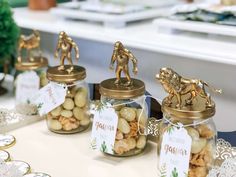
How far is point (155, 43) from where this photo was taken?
981mm

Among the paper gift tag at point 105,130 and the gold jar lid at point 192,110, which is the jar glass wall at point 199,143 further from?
the paper gift tag at point 105,130

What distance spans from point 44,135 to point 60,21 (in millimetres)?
389

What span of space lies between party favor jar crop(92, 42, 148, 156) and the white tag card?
117 mm

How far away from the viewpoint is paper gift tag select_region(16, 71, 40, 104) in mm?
1113

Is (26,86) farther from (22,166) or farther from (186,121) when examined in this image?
(186,121)

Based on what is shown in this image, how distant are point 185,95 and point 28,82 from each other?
0.47m

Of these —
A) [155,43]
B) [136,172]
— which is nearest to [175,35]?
[155,43]

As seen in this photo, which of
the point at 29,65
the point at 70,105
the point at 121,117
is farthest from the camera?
the point at 29,65

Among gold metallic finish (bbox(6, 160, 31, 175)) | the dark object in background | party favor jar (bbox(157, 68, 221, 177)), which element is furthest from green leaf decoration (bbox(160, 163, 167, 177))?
the dark object in background

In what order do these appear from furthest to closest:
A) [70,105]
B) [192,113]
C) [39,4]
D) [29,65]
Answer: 1. [39,4]
2. [29,65]
3. [70,105]
4. [192,113]

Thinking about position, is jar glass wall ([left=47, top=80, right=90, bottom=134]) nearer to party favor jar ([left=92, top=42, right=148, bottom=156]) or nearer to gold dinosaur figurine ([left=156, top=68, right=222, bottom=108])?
party favor jar ([left=92, top=42, right=148, bottom=156])

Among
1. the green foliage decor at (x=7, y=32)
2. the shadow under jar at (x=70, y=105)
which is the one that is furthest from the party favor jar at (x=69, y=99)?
the green foliage decor at (x=7, y=32)

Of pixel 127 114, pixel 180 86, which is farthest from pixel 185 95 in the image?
pixel 127 114

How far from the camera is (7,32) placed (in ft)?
3.92
